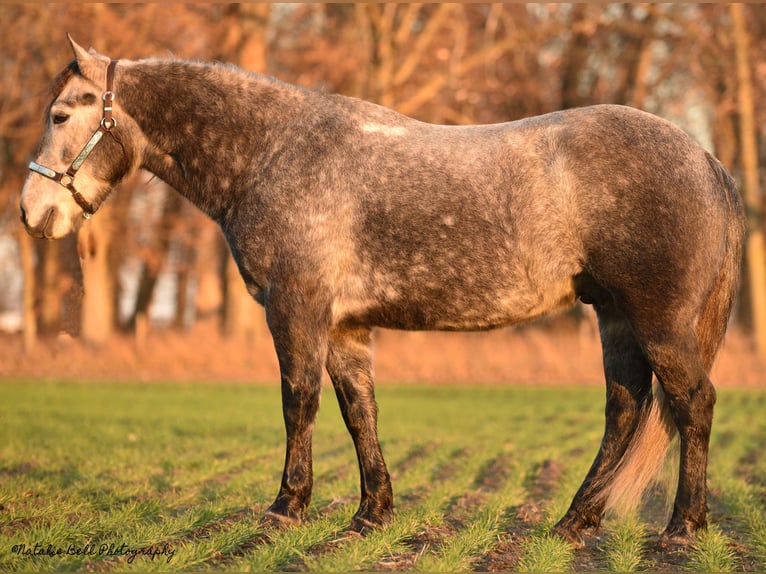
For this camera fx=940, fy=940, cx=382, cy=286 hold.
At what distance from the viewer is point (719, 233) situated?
5805 mm

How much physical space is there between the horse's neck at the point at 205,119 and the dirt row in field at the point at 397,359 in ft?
53.3

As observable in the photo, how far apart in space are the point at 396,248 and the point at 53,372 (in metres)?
19.6

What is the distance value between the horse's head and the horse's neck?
170mm

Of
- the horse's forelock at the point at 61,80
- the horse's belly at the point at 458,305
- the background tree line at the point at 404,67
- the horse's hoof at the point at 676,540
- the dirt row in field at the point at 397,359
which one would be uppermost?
the background tree line at the point at 404,67

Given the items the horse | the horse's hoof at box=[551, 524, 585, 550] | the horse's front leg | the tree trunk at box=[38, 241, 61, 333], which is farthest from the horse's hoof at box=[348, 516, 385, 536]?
the tree trunk at box=[38, 241, 61, 333]

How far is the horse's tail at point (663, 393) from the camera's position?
229 inches

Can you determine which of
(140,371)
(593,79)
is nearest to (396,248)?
(140,371)

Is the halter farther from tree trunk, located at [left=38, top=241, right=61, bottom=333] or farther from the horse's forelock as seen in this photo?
tree trunk, located at [left=38, top=241, right=61, bottom=333]

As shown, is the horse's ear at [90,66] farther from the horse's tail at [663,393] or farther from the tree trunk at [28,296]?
the tree trunk at [28,296]

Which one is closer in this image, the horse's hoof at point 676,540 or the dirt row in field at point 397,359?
the horse's hoof at point 676,540

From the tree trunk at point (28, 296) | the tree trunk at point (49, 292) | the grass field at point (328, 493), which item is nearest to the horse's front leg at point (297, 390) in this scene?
the grass field at point (328, 493)

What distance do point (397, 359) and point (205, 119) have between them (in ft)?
56.8

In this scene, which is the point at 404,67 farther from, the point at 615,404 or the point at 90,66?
the point at 615,404

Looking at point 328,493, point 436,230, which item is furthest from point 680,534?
point 328,493
